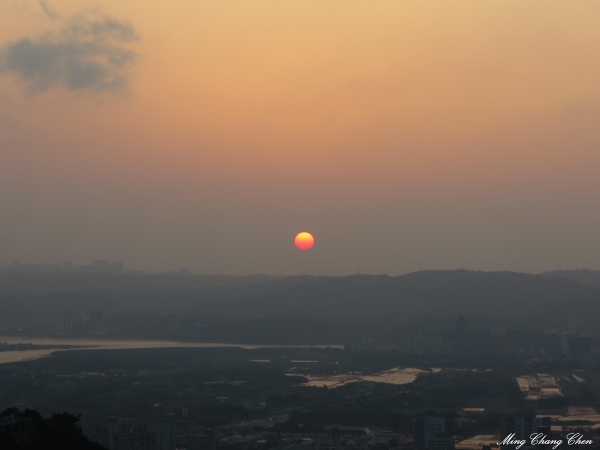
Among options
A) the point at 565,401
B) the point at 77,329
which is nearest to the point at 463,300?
the point at 77,329

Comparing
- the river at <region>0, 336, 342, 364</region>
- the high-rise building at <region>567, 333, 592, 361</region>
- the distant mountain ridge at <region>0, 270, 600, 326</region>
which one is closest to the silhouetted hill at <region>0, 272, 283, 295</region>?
the distant mountain ridge at <region>0, 270, 600, 326</region>

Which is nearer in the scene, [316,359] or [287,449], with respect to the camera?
[287,449]

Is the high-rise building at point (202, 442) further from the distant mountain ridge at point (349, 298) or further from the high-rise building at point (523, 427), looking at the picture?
the distant mountain ridge at point (349, 298)

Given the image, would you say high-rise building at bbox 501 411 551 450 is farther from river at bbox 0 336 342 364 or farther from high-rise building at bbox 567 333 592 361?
river at bbox 0 336 342 364

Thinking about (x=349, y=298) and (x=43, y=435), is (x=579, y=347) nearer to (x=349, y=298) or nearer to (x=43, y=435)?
(x=349, y=298)

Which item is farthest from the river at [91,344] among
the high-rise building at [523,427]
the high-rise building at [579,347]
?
the high-rise building at [523,427]

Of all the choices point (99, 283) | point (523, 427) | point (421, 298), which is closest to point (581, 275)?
point (421, 298)

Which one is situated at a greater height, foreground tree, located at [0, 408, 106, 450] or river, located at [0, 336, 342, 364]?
river, located at [0, 336, 342, 364]

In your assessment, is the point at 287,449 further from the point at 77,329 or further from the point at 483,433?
the point at 77,329
